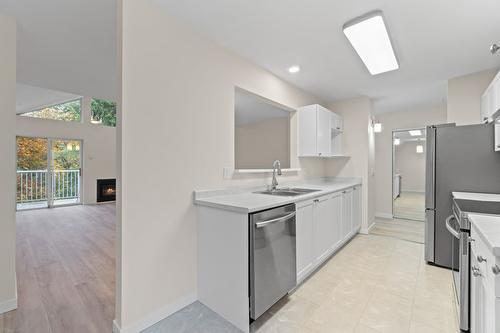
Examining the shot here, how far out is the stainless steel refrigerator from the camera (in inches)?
97.5

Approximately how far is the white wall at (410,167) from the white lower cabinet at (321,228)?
561cm

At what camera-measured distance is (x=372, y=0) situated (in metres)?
1.70

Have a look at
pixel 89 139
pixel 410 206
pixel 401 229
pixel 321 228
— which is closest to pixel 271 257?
pixel 321 228

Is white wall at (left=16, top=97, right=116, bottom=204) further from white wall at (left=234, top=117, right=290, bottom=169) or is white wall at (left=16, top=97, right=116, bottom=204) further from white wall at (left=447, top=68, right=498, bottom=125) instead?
white wall at (left=447, top=68, right=498, bottom=125)

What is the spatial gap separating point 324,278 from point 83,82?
430cm

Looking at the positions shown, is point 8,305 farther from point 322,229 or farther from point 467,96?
point 467,96

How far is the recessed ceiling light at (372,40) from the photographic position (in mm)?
1873

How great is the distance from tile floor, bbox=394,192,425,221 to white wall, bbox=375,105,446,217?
411 mm

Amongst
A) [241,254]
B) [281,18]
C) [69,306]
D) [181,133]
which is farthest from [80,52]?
[241,254]

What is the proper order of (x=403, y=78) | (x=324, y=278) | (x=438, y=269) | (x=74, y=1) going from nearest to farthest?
(x=74, y=1) → (x=324, y=278) → (x=438, y=269) → (x=403, y=78)

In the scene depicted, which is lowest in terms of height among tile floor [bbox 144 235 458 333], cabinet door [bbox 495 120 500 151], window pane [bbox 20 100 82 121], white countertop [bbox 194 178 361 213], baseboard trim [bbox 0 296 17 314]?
tile floor [bbox 144 235 458 333]

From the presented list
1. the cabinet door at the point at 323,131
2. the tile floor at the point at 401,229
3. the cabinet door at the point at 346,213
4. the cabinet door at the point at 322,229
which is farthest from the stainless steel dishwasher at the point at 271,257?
the tile floor at the point at 401,229

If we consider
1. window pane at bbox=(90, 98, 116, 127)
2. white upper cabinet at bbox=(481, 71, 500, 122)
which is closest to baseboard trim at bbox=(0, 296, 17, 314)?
white upper cabinet at bbox=(481, 71, 500, 122)

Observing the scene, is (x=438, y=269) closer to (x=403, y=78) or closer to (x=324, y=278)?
(x=324, y=278)
